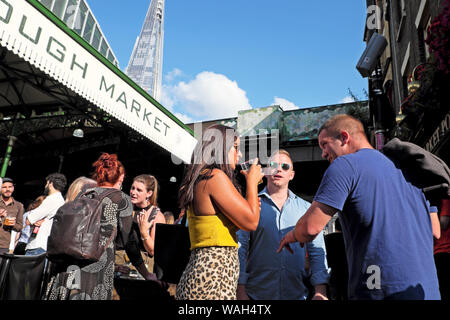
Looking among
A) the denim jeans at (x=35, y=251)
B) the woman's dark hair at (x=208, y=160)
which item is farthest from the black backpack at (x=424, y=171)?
the denim jeans at (x=35, y=251)

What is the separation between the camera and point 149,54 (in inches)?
4262

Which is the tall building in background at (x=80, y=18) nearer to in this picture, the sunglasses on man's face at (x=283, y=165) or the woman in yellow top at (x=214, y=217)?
the sunglasses on man's face at (x=283, y=165)

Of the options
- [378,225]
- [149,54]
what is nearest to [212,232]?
[378,225]

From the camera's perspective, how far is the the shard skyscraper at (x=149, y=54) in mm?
105738

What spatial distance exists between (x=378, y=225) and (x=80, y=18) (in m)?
16.3

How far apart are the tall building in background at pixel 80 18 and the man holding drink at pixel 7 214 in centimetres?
671

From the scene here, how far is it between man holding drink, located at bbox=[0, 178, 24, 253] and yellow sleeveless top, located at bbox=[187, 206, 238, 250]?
19.7 ft

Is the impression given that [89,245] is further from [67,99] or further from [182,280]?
[67,99]

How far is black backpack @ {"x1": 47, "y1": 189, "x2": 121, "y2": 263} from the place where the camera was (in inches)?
111

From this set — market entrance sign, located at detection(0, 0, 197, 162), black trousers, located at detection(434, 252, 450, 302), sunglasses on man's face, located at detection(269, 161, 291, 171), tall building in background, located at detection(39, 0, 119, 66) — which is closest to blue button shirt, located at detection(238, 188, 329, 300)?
sunglasses on man's face, located at detection(269, 161, 291, 171)

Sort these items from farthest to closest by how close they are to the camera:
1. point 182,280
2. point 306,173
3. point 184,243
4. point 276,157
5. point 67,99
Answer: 1. point 306,173
2. point 67,99
3. point 276,157
4. point 184,243
5. point 182,280

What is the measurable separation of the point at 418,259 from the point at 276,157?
1867 millimetres
